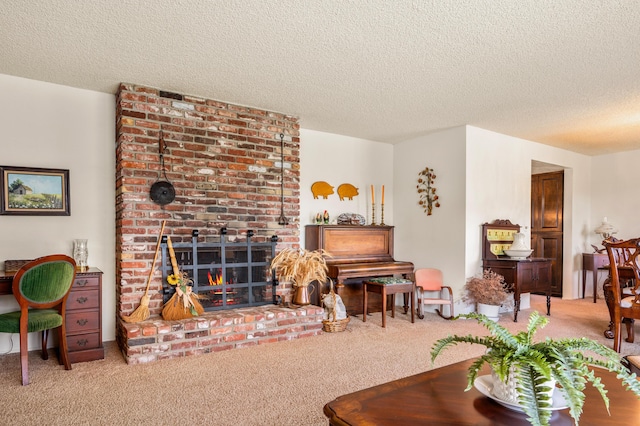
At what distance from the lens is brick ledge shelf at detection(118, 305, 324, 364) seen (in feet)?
10.7

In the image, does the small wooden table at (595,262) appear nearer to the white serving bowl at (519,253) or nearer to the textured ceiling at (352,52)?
the white serving bowl at (519,253)

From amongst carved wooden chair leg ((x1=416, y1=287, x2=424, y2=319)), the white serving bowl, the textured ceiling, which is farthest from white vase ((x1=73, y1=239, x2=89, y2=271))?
the white serving bowl

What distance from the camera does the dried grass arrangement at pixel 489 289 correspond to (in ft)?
15.3

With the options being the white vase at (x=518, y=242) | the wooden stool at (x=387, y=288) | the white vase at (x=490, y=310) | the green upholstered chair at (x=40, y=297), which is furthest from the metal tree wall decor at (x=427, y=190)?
the green upholstered chair at (x=40, y=297)

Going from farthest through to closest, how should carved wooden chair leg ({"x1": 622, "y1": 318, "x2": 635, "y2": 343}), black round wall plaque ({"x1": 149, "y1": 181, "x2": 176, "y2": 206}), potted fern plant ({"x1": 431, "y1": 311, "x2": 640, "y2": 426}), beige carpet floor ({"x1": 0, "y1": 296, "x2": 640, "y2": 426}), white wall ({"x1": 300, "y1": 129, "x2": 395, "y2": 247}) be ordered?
white wall ({"x1": 300, "y1": 129, "x2": 395, "y2": 247}), carved wooden chair leg ({"x1": 622, "y1": 318, "x2": 635, "y2": 343}), black round wall plaque ({"x1": 149, "y1": 181, "x2": 176, "y2": 206}), beige carpet floor ({"x1": 0, "y1": 296, "x2": 640, "y2": 426}), potted fern plant ({"x1": 431, "y1": 311, "x2": 640, "y2": 426})

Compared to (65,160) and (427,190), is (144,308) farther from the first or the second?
(427,190)

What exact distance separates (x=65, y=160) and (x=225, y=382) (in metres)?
2.51

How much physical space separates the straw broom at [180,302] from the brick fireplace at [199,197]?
0.12 metres

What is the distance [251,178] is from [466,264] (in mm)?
2822

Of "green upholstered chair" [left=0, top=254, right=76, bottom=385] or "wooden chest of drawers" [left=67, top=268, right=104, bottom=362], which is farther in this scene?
"wooden chest of drawers" [left=67, top=268, right=104, bottom=362]

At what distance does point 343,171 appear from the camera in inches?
219

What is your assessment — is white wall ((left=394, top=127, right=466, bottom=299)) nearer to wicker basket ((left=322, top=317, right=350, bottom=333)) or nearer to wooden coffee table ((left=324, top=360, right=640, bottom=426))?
wicker basket ((left=322, top=317, right=350, bottom=333))

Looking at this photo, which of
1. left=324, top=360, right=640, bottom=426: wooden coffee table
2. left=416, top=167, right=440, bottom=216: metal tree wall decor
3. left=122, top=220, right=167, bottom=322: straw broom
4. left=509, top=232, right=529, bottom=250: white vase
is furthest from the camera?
left=416, top=167, right=440, bottom=216: metal tree wall decor

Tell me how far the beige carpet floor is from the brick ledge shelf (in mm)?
122
